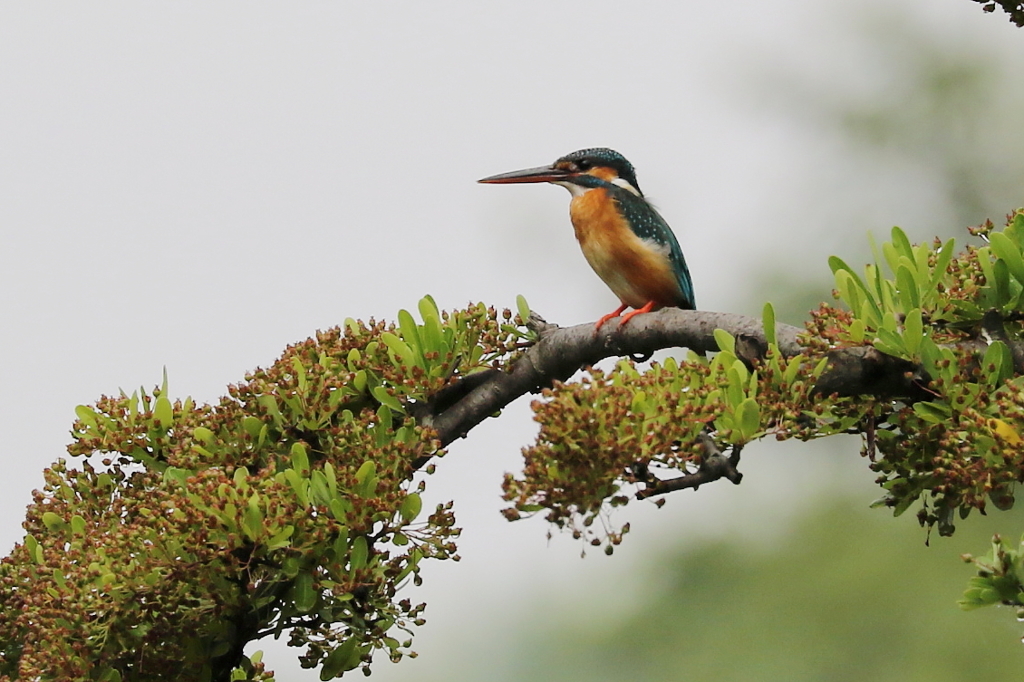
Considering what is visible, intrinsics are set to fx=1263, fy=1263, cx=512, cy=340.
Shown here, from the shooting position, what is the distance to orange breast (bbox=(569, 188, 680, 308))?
3.95 metres

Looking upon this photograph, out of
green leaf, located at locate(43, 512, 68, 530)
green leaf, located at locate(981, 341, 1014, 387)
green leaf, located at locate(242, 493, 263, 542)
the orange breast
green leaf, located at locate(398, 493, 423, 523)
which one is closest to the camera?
green leaf, located at locate(981, 341, 1014, 387)

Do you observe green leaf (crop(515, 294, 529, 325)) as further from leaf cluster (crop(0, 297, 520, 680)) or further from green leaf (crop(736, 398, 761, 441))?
green leaf (crop(736, 398, 761, 441))

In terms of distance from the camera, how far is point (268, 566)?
277cm

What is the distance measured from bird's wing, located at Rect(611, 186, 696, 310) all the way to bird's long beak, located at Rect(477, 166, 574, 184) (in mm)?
275

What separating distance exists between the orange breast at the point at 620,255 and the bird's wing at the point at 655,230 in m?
0.02

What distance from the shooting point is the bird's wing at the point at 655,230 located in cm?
396

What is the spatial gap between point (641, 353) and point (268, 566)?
3.36ft

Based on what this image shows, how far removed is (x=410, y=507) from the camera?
9.11ft

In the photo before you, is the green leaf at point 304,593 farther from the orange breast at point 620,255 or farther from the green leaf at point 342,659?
the orange breast at point 620,255

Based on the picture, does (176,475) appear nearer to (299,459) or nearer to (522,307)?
(299,459)

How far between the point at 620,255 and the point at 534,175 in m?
0.54

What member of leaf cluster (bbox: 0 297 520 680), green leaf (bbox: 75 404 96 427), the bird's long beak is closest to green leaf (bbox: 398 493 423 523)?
leaf cluster (bbox: 0 297 520 680)

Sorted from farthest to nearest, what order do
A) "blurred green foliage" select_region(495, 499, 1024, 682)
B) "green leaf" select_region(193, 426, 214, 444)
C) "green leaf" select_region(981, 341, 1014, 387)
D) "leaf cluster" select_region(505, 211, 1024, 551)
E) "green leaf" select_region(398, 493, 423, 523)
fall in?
"blurred green foliage" select_region(495, 499, 1024, 682) → "green leaf" select_region(193, 426, 214, 444) → "green leaf" select_region(398, 493, 423, 523) → "green leaf" select_region(981, 341, 1014, 387) → "leaf cluster" select_region(505, 211, 1024, 551)

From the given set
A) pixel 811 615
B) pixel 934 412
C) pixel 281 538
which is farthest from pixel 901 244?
pixel 811 615
